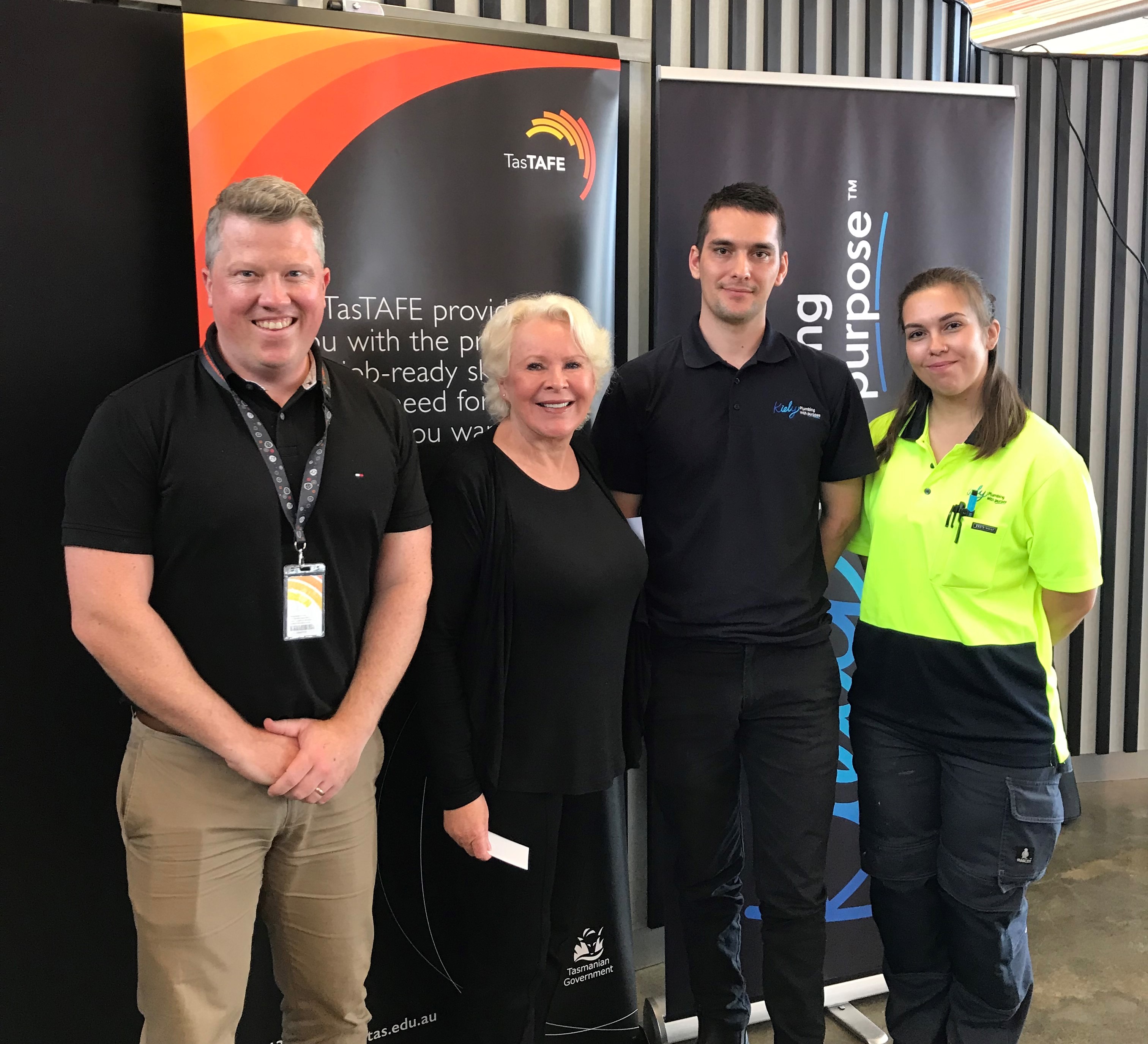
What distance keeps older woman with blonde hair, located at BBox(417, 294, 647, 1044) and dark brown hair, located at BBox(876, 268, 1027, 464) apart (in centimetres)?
77

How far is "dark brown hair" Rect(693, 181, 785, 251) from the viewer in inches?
84.5

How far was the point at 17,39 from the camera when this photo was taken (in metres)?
1.95

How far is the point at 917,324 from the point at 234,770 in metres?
1.68

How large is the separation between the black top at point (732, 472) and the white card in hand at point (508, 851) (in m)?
0.58

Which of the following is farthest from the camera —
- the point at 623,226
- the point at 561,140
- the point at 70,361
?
the point at 623,226

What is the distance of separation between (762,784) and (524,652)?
705 mm

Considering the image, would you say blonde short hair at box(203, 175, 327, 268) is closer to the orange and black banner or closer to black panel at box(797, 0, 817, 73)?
the orange and black banner

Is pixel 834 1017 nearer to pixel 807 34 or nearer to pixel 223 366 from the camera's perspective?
pixel 223 366

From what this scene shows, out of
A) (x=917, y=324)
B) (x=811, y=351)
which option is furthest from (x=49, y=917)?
(x=917, y=324)

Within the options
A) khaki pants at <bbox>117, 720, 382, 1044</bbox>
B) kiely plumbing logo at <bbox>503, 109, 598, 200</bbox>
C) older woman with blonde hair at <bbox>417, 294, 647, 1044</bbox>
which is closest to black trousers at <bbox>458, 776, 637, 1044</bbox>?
older woman with blonde hair at <bbox>417, 294, 647, 1044</bbox>

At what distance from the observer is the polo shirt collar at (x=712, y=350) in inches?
85.7

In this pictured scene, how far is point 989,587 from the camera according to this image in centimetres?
202

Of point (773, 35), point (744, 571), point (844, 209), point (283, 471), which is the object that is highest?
point (773, 35)

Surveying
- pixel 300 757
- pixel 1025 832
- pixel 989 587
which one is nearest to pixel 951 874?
pixel 1025 832
